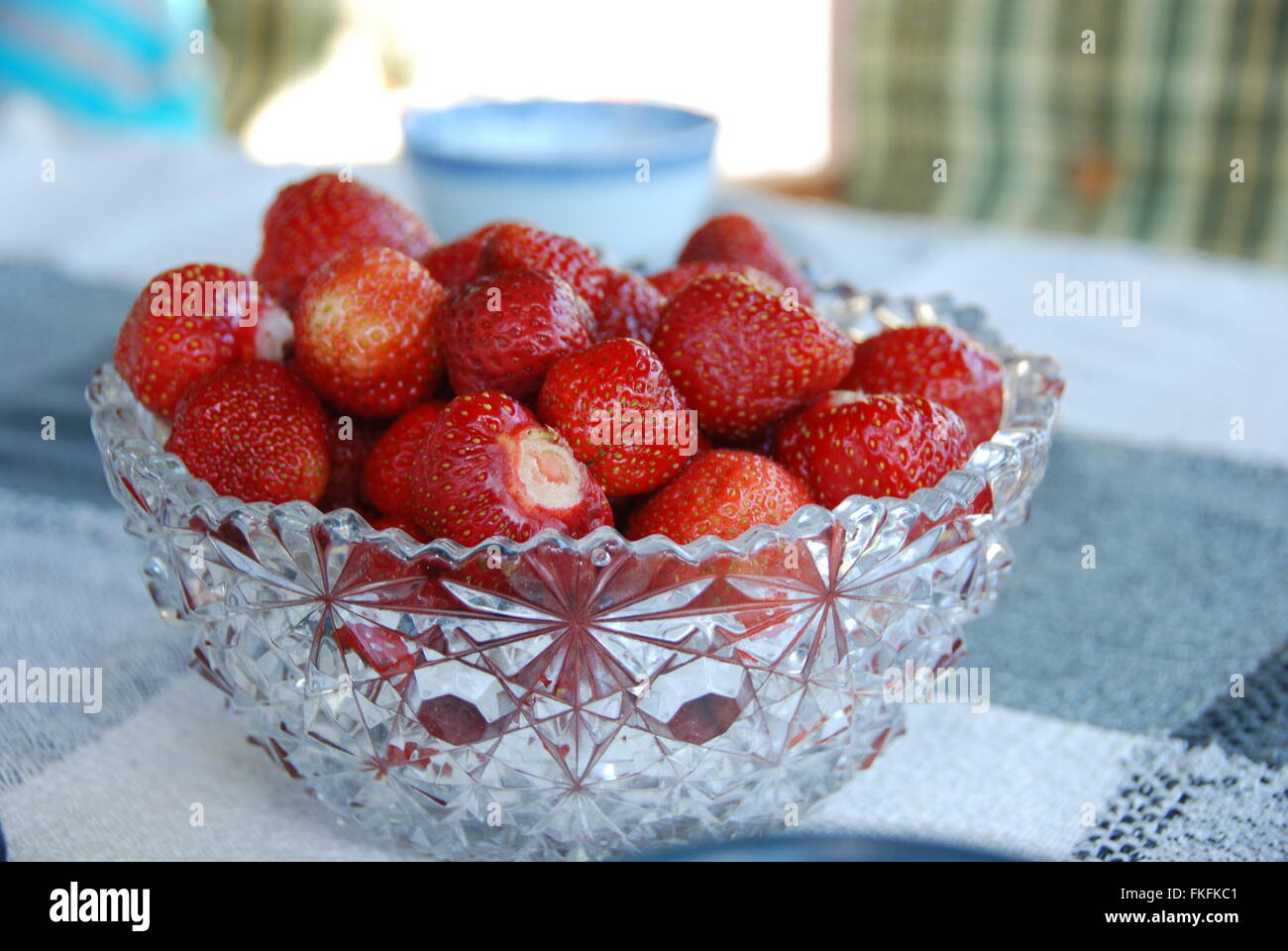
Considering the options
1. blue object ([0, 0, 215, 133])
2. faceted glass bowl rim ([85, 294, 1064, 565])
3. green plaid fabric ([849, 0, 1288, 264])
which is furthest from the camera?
blue object ([0, 0, 215, 133])

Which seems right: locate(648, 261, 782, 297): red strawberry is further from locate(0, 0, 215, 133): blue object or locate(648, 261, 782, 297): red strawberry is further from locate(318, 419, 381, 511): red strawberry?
locate(0, 0, 215, 133): blue object

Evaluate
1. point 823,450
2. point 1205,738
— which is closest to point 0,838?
point 823,450

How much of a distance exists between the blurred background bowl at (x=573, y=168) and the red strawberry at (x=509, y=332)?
1.00ft

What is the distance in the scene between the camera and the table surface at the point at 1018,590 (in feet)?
1.56

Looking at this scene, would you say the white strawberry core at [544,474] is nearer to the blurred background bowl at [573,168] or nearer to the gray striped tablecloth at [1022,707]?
the gray striped tablecloth at [1022,707]

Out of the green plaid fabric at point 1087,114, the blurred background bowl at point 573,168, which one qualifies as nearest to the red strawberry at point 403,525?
the blurred background bowl at point 573,168

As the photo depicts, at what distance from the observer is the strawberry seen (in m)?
0.44

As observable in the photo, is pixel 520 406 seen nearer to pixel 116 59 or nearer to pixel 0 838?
pixel 0 838

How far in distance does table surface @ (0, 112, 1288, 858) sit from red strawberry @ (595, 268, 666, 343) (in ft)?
0.65

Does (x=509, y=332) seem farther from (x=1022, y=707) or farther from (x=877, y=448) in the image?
(x=1022, y=707)

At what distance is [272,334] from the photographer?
0.53 metres

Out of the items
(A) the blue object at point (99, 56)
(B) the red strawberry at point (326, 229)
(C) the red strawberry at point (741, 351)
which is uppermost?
(A) the blue object at point (99, 56)

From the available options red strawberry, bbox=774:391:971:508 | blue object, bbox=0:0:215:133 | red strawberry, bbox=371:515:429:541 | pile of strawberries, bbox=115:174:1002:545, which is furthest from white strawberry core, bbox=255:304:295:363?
blue object, bbox=0:0:215:133

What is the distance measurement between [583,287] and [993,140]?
1539 mm
